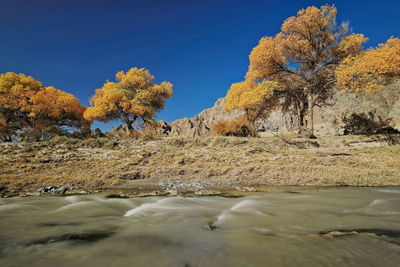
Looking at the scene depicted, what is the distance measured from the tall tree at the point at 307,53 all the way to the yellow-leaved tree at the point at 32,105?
19.9 meters

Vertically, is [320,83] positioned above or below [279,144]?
above

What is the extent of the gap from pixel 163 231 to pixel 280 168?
18.7 feet

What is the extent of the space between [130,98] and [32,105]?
420 inches

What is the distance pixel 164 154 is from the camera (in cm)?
997

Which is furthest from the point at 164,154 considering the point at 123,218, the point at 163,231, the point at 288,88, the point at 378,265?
the point at 288,88

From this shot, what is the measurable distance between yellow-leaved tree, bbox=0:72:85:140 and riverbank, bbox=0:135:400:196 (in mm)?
13346

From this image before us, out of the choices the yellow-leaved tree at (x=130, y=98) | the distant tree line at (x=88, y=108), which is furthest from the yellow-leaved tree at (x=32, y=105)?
the yellow-leaved tree at (x=130, y=98)

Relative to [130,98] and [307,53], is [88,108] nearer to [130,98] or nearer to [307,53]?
[130,98]

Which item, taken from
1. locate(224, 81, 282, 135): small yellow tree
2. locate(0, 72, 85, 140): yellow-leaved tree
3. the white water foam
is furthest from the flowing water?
locate(0, 72, 85, 140): yellow-leaved tree

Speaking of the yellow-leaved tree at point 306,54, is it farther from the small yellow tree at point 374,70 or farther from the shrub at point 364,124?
the shrub at point 364,124

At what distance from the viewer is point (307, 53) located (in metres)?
16.4

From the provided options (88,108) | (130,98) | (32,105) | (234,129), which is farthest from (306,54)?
(32,105)

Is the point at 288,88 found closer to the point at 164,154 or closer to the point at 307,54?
the point at 307,54

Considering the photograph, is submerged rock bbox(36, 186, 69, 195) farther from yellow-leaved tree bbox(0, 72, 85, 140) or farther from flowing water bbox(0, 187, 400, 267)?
yellow-leaved tree bbox(0, 72, 85, 140)
